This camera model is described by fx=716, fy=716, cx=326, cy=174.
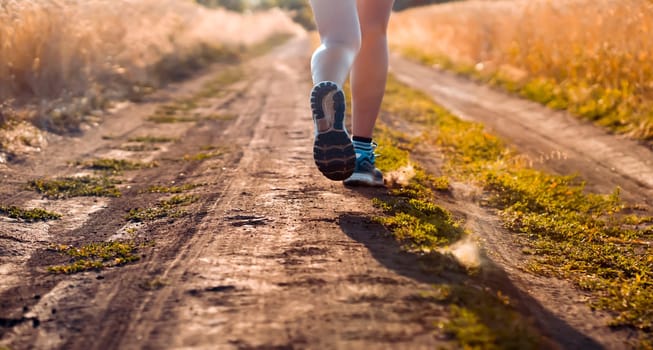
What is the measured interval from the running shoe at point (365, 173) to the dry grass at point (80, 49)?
376 cm

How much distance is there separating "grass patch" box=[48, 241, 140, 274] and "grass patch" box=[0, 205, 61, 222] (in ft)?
1.64

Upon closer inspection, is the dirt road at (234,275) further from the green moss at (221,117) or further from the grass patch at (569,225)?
the green moss at (221,117)

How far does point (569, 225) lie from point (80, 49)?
20.8ft

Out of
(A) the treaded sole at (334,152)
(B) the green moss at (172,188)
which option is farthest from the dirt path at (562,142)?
(B) the green moss at (172,188)

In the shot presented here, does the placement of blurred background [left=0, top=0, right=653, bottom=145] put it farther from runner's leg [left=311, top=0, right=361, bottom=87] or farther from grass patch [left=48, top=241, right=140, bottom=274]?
runner's leg [left=311, top=0, right=361, bottom=87]

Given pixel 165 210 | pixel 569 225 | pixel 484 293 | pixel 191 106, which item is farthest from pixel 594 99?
pixel 484 293

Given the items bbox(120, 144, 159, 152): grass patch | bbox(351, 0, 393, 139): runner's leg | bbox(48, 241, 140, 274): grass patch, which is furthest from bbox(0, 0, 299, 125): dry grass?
bbox(48, 241, 140, 274): grass patch

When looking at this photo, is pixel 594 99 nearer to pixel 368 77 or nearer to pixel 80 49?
pixel 368 77

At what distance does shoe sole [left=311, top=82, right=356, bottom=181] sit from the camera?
2.61 meters

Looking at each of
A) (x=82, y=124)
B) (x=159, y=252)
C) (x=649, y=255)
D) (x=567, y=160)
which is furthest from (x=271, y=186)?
(x=82, y=124)

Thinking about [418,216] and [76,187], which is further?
[76,187]

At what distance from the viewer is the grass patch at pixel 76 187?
138 inches

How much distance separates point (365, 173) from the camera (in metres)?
→ 3.27

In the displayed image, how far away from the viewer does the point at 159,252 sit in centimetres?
240
